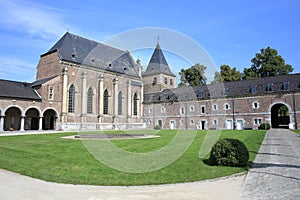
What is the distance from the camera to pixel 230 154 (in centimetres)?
955

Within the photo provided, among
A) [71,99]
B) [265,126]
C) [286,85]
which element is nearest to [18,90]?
[71,99]

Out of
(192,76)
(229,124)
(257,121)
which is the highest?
(192,76)

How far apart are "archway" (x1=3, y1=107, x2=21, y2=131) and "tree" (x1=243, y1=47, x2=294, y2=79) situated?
157 ft

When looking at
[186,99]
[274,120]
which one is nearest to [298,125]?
[274,120]

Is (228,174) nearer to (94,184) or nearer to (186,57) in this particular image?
(94,184)

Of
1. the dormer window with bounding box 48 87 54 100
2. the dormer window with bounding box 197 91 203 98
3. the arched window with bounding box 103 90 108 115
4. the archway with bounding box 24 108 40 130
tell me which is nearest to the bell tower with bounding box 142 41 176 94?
the dormer window with bounding box 197 91 203 98

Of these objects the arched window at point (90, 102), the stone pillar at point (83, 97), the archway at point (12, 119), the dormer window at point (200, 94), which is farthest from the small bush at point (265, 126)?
the archway at point (12, 119)

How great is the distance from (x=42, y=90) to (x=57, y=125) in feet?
18.7

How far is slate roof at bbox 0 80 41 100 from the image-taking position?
32.8m

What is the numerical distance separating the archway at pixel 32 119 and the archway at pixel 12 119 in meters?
1.21

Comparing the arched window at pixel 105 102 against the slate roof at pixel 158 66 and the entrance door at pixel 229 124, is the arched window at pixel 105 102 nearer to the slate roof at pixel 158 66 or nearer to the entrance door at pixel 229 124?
the slate roof at pixel 158 66

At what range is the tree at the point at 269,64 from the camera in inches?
2094

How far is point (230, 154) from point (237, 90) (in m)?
35.7

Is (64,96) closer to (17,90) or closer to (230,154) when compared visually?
(17,90)
